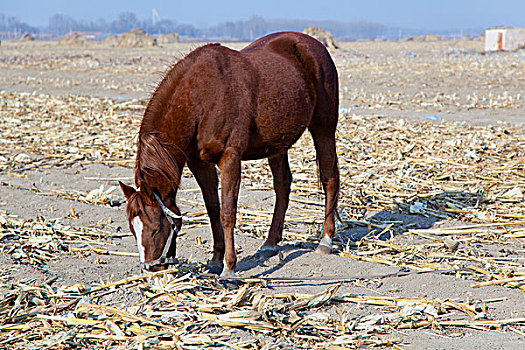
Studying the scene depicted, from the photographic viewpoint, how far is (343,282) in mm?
5082

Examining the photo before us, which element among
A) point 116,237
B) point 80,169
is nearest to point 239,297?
point 116,237

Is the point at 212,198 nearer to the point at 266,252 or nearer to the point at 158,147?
the point at 266,252

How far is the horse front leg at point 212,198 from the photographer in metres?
5.27

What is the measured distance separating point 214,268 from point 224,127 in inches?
55.5

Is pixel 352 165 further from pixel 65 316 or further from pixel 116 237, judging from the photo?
pixel 65 316

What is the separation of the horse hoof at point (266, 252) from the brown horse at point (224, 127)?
2 centimetres

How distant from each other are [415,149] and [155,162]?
6.17 meters

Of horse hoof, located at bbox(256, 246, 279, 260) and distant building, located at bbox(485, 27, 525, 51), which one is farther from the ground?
distant building, located at bbox(485, 27, 525, 51)

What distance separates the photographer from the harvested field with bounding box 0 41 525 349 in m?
4.00

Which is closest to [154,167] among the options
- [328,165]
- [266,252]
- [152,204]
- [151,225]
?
[152,204]

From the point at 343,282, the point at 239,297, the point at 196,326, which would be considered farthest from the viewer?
the point at 343,282

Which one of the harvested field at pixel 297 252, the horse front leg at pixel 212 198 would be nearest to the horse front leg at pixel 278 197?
the harvested field at pixel 297 252

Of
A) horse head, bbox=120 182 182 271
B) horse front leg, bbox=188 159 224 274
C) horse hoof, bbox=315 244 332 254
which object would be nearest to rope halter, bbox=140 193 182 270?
horse head, bbox=120 182 182 271

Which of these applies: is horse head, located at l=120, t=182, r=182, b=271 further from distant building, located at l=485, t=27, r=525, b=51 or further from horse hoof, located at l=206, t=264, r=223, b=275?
distant building, located at l=485, t=27, r=525, b=51
